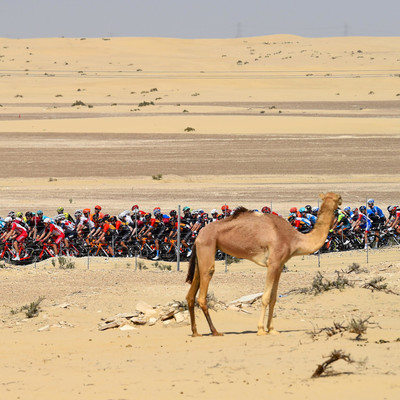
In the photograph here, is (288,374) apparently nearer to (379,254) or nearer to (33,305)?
(33,305)

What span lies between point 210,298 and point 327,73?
344ft

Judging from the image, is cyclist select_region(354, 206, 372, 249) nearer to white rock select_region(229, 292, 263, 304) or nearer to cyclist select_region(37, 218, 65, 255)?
cyclist select_region(37, 218, 65, 255)

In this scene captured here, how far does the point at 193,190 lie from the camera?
3844cm

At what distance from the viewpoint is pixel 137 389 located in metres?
9.34

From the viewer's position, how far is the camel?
12.4 metres

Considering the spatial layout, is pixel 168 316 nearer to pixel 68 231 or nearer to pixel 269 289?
pixel 269 289

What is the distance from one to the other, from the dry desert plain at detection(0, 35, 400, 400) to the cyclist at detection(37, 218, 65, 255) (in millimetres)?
953

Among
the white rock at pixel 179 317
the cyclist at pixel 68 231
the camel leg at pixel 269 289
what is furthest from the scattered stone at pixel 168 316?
the cyclist at pixel 68 231

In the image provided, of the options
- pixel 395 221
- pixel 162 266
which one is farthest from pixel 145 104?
pixel 162 266

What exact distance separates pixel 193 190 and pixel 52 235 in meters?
16.1

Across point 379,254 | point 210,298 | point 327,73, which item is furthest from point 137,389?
point 327,73

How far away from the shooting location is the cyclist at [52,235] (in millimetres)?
22375

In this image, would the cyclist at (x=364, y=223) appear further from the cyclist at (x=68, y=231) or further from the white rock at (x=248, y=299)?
the white rock at (x=248, y=299)

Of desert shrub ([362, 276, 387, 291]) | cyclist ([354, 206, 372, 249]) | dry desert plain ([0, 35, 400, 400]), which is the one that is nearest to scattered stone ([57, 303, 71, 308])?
dry desert plain ([0, 35, 400, 400])
